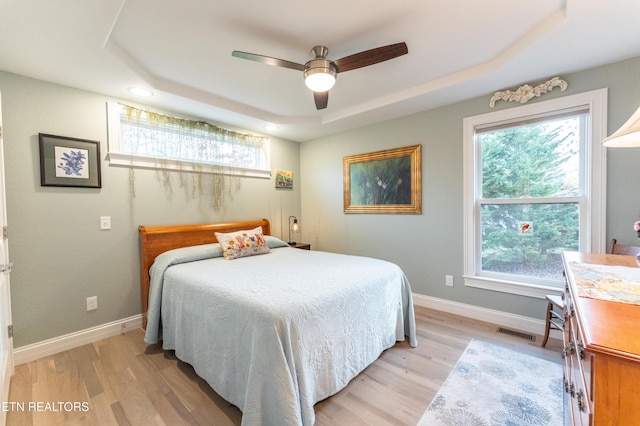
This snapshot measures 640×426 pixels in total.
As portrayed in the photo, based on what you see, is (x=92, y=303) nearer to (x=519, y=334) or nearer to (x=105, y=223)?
(x=105, y=223)

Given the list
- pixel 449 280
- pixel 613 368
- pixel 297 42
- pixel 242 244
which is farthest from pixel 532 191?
pixel 242 244

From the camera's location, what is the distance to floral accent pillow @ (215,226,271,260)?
2811 millimetres

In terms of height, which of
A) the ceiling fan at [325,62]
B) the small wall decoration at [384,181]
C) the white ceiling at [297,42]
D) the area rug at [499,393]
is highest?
the white ceiling at [297,42]

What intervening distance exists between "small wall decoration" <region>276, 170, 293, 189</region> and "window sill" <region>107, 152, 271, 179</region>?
0.90 feet

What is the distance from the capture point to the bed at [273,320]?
134cm

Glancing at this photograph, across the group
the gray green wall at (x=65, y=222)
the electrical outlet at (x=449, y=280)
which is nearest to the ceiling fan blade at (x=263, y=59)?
the gray green wall at (x=65, y=222)

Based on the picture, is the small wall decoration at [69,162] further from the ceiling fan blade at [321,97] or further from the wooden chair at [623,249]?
the wooden chair at [623,249]

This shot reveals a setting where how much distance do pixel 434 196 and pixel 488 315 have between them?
4.58ft

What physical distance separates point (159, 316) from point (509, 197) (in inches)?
141

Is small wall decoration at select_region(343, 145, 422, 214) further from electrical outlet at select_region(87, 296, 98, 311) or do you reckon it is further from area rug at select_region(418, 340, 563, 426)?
electrical outlet at select_region(87, 296, 98, 311)

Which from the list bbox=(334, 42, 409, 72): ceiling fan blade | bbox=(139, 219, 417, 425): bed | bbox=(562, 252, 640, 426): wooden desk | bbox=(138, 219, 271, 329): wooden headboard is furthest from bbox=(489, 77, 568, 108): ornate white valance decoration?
bbox=(138, 219, 271, 329): wooden headboard

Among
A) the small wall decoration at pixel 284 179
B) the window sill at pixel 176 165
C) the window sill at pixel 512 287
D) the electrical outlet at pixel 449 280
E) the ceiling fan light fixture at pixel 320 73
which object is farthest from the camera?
the small wall decoration at pixel 284 179

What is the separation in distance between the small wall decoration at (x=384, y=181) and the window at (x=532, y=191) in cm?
58

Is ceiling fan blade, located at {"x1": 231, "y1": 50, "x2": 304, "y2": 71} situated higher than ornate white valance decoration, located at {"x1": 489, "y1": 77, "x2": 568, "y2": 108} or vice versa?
ornate white valance decoration, located at {"x1": 489, "y1": 77, "x2": 568, "y2": 108}
